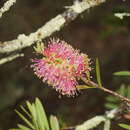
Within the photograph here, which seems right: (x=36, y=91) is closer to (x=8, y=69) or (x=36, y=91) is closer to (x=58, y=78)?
(x=8, y=69)

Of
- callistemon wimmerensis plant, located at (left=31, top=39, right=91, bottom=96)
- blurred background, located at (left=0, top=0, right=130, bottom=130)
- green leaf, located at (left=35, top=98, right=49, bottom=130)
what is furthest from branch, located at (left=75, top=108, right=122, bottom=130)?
blurred background, located at (left=0, top=0, right=130, bottom=130)

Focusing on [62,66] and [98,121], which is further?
[98,121]

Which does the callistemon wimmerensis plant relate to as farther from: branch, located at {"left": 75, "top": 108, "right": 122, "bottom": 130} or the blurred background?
the blurred background

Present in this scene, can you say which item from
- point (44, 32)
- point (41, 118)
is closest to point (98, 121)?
point (41, 118)

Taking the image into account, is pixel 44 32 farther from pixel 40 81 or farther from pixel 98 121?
pixel 40 81

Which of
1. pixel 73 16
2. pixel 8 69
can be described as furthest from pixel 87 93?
pixel 73 16

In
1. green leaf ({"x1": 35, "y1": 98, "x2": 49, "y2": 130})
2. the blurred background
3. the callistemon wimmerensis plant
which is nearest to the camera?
the callistemon wimmerensis plant
